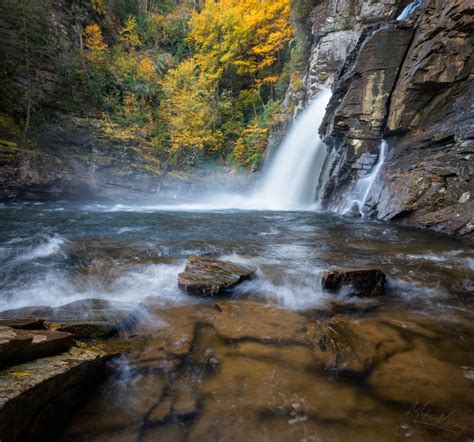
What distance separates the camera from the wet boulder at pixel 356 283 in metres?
4.12

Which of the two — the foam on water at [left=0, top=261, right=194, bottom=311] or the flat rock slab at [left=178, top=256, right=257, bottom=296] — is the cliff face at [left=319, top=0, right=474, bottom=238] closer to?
the flat rock slab at [left=178, top=256, right=257, bottom=296]

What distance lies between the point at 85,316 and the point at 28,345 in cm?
119

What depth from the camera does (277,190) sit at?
17094mm

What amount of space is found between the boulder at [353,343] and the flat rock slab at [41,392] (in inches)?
81.2

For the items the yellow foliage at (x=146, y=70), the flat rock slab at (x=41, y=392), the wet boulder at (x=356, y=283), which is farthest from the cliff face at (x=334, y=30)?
the flat rock slab at (x=41, y=392)

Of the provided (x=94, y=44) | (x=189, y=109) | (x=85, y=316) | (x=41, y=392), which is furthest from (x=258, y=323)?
(x=94, y=44)

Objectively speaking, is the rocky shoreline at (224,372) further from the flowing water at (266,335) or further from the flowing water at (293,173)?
the flowing water at (293,173)

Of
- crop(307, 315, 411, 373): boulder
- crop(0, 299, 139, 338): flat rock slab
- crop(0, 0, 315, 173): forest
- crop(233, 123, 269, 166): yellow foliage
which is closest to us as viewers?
crop(307, 315, 411, 373): boulder

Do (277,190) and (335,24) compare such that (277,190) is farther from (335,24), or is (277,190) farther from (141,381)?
(141,381)

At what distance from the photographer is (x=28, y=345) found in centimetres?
213

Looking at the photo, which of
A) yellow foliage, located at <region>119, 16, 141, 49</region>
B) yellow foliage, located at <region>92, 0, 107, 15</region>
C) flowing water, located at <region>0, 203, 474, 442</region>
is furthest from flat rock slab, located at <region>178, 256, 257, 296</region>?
yellow foliage, located at <region>92, 0, 107, 15</region>

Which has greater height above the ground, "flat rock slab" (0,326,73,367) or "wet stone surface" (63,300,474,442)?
"flat rock slab" (0,326,73,367)

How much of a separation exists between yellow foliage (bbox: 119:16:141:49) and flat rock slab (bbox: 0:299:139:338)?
23.6m

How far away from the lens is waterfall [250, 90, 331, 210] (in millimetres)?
15859
